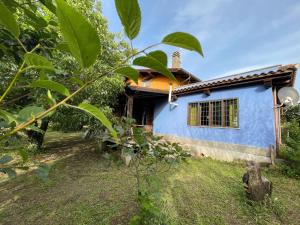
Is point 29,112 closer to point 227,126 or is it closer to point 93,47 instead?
point 93,47

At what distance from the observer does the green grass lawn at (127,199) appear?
3.30 m

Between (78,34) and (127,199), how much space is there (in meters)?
4.07

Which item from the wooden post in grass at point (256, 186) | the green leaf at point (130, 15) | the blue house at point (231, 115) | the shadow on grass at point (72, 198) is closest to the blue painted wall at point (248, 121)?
the blue house at point (231, 115)

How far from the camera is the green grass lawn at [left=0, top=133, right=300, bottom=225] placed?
330cm

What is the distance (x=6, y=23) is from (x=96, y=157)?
757 cm

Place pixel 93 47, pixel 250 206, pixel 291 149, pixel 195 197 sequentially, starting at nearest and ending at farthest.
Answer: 1. pixel 93 47
2. pixel 250 206
3. pixel 195 197
4. pixel 291 149

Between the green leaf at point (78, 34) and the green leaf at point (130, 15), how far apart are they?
0.08m

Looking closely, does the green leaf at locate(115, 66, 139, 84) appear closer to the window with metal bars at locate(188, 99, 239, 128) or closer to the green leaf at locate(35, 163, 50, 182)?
the green leaf at locate(35, 163, 50, 182)

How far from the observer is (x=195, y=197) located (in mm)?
4074

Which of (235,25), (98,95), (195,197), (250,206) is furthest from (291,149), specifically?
(235,25)

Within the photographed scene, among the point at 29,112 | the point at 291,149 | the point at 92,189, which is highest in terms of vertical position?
the point at 29,112

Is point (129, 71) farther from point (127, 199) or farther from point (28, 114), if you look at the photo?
point (127, 199)

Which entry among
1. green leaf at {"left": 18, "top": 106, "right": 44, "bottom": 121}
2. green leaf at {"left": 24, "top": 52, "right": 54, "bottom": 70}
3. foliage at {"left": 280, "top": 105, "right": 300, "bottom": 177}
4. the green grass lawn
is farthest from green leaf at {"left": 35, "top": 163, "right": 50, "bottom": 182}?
foliage at {"left": 280, "top": 105, "right": 300, "bottom": 177}

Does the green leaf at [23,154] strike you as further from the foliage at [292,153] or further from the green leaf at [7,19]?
the foliage at [292,153]
